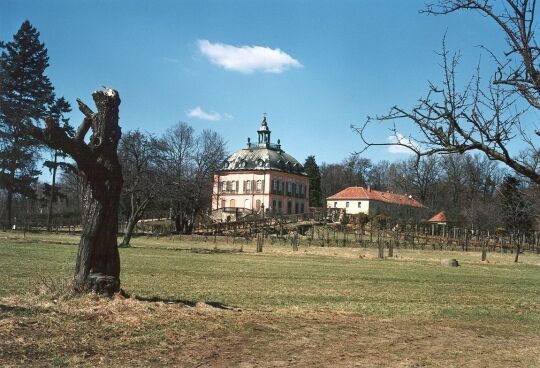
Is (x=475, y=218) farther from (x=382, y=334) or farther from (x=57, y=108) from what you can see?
(x=382, y=334)

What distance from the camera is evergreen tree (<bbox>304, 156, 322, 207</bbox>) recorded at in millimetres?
118750

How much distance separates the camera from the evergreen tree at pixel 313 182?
119 metres

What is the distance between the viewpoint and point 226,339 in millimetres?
8570

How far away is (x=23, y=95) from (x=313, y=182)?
7143 cm

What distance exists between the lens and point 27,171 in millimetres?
58938

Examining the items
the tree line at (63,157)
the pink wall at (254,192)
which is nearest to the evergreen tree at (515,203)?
the tree line at (63,157)

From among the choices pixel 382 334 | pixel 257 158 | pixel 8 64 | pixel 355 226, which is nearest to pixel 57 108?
pixel 8 64

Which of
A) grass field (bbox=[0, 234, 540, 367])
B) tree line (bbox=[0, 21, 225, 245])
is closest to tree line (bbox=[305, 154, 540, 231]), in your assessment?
tree line (bbox=[0, 21, 225, 245])

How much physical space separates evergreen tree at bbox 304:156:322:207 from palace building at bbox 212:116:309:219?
10.3 meters

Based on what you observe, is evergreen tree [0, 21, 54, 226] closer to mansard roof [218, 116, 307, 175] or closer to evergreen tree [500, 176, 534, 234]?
evergreen tree [500, 176, 534, 234]

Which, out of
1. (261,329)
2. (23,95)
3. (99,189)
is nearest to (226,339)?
(261,329)

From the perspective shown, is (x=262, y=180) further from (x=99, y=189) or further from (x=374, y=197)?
(x=99, y=189)

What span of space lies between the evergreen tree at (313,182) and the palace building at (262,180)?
33.8ft

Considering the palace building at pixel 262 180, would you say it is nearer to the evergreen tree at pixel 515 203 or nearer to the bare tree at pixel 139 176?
the evergreen tree at pixel 515 203
